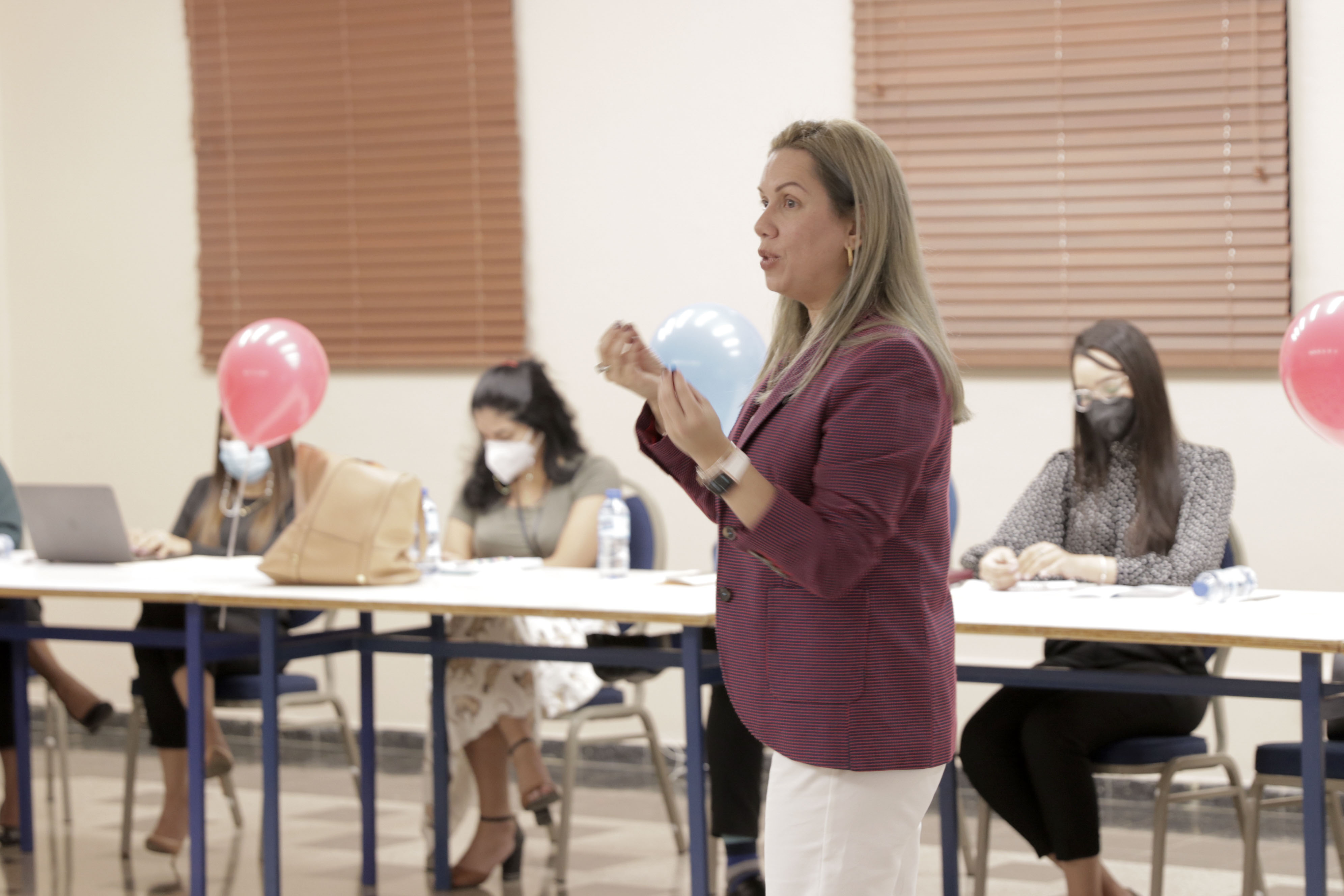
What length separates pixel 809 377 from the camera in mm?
A: 1632

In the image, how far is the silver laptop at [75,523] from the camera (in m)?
3.67

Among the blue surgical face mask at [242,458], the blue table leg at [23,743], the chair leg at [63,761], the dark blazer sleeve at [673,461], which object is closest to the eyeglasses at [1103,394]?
the dark blazer sleeve at [673,461]

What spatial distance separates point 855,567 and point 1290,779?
1.55 m

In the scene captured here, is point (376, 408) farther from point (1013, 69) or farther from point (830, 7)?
point (1013, 69)

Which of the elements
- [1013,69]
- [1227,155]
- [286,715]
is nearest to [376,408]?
[286,715]

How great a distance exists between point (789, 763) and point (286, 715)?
3.92 meters

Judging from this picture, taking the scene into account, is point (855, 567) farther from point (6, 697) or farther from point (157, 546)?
point (6, 697)

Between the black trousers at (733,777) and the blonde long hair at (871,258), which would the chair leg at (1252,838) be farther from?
the blonde long hair at (871,258)

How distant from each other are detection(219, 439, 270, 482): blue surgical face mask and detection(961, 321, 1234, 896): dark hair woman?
6.06ft

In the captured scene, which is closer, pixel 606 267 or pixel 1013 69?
pixel 1013 69

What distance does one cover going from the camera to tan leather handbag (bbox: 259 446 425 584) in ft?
10.8

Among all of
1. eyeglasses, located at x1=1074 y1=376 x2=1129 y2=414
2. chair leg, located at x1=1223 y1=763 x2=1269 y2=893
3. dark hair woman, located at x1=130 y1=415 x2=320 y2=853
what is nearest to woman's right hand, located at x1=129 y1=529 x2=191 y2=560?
dark hair woman, located at x1=130 y1=415 x2=320 y2=853

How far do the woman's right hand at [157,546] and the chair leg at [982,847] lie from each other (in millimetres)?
2157

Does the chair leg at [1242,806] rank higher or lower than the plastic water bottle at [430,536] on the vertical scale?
lower
